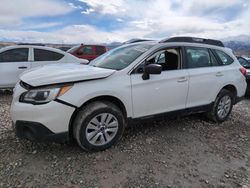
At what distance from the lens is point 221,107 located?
15.2ft

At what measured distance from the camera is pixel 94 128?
3121 mm

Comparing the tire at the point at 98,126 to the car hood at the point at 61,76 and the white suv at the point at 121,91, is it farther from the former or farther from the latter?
the car hood at the point at 61,76

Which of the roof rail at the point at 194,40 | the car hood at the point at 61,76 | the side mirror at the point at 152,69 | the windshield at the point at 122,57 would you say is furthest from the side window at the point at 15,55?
the side mirror at the point at 152,69

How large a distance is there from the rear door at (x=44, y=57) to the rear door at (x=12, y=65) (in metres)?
0.23

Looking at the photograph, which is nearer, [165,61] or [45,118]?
[45,118]

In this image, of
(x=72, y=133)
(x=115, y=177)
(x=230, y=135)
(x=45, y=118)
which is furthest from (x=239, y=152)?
(x=45, y=118)

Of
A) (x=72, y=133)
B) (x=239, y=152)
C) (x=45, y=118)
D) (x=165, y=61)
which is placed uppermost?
(x=165, y=61)

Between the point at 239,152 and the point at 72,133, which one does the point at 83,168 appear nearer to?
the point at 72,133

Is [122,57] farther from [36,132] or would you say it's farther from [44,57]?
[44,57]

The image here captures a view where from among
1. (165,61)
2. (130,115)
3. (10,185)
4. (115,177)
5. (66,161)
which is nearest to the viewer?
(10,185)

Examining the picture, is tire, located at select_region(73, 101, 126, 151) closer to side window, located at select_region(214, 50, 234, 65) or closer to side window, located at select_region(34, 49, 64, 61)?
side window, located at select_region(214, 50, 234, 65)

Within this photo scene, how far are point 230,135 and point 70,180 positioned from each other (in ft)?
9.83

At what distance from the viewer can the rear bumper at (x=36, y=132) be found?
9.16ft

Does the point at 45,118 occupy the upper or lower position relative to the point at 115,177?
upper
